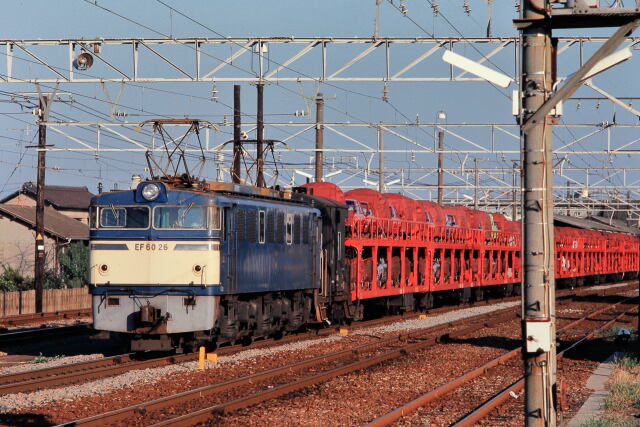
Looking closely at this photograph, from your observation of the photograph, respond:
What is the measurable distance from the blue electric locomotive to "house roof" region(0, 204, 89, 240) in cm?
3704

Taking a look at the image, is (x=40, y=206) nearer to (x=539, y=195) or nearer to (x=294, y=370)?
(x=294, y=370)

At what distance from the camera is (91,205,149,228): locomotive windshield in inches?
776

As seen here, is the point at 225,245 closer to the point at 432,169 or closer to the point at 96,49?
the point at 96,49

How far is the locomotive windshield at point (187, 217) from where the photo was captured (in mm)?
19375

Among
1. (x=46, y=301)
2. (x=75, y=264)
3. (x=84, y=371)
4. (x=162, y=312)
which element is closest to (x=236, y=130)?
(x=46, y=301)

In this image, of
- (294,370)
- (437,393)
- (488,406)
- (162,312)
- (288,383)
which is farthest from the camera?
(162,312)

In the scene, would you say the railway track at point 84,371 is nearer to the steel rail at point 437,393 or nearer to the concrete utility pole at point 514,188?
the steel rail at point 437,393

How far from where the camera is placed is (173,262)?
19.3 m

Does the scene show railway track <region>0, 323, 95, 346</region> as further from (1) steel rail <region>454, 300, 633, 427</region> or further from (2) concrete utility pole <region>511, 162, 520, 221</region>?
(2) concrete utility pole <region>511, 162, 520, 221</region>

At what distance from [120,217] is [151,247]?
99 centimetres

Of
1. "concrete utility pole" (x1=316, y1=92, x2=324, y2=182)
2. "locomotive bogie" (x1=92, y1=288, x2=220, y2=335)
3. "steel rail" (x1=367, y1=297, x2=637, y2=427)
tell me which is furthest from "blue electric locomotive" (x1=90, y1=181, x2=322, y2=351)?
"concrete utility pole" (x1=316, y1=92, x2=324, y2=182)

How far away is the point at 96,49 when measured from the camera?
28188 millimetres

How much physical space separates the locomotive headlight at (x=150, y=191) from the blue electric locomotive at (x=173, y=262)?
0.02 m

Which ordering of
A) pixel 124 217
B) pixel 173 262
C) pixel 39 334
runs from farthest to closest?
pixel 39 334 < pixel 124 217 < pixel 173 262
